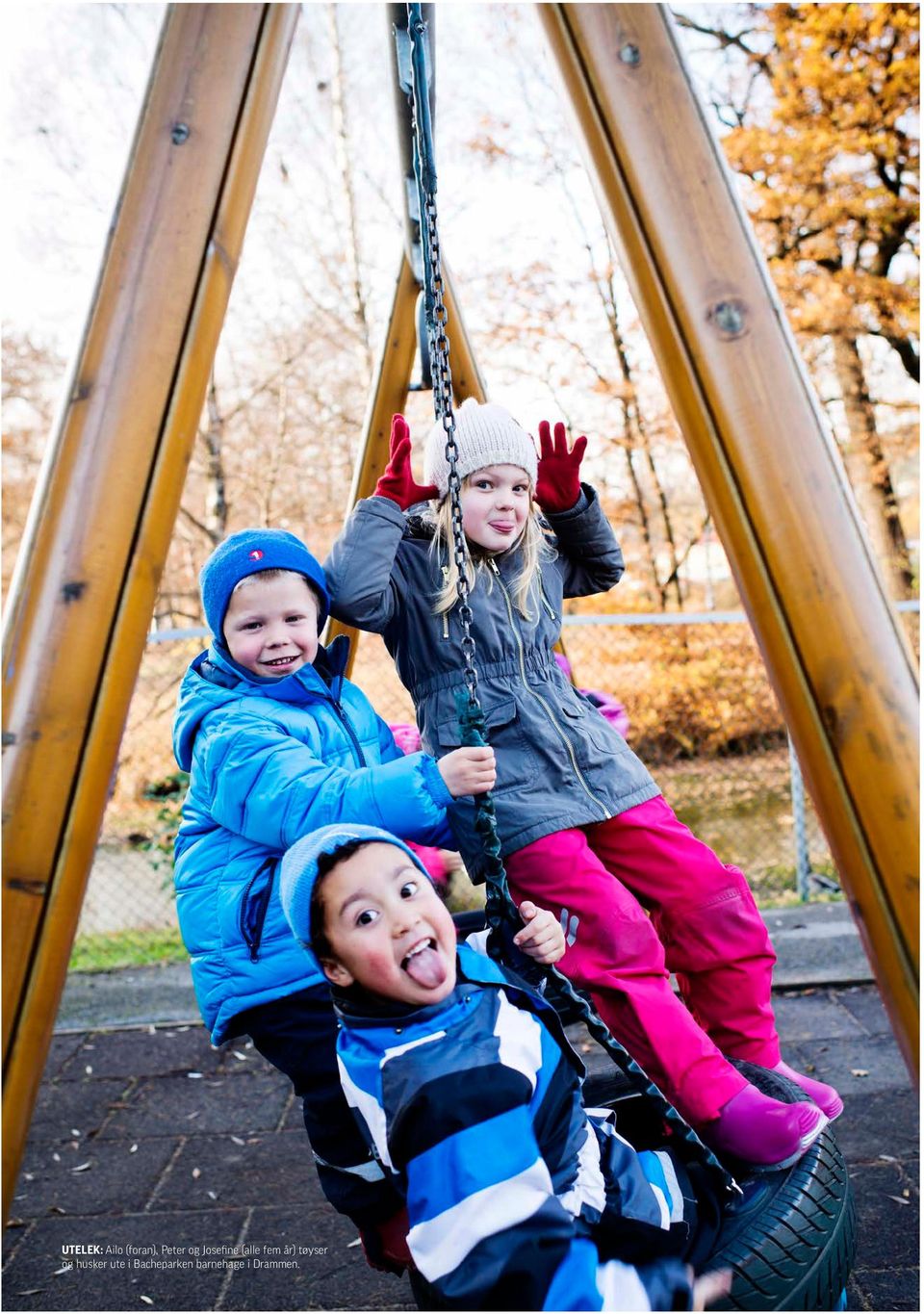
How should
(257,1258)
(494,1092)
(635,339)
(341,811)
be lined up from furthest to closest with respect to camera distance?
(635,339) < (257,1258) < (341,811) < (494,1092)

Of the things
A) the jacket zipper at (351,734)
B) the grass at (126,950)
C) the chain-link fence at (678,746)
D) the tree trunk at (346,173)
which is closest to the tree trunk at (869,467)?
the chain-link fence at (678,746)

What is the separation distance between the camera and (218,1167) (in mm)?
3131

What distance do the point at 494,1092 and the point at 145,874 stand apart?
6.28 m

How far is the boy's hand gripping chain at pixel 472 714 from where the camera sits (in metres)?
1.52

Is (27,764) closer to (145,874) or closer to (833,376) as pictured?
(145,874)

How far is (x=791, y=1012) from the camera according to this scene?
3.88 meters

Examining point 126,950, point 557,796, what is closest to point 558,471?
point 557,796

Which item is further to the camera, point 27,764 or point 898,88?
point 898,88

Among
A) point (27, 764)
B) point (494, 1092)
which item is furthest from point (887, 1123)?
point (27, 764)

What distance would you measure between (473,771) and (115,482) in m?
Result: 0.73

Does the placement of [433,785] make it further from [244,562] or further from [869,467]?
[869,467]

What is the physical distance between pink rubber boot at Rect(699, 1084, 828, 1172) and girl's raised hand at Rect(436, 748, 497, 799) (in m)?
0.66

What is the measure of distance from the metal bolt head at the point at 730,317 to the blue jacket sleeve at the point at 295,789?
0.82m

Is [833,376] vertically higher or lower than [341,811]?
higher
